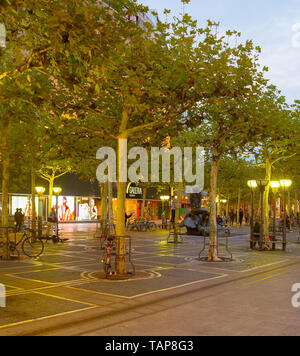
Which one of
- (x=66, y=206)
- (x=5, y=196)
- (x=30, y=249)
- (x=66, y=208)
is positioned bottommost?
(x=30, y=249)

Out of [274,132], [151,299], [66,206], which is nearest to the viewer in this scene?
[151,299]

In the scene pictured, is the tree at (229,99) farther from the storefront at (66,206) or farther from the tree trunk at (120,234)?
the storefront at (66,206)

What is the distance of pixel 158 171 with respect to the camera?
1416 inches

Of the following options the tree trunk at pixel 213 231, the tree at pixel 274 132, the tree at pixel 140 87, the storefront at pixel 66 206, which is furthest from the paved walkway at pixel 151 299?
the storefront at pixel 66 206

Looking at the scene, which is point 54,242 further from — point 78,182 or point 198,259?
→ point 78,182

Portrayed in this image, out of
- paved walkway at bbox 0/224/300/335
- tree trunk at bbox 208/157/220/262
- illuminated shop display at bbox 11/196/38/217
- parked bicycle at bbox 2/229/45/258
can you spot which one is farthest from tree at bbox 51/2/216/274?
illuminated shop display at bbox 11/196/38/217

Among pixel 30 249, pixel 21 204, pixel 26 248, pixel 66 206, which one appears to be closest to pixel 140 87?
pixel 26 248

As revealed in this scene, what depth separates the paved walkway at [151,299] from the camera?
720 centimetres

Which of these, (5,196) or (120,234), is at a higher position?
(5,196)

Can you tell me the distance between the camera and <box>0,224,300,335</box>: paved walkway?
23.6 ft

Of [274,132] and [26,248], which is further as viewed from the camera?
[26,248]

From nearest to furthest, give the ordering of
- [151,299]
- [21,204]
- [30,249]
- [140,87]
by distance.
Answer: [151,299]
[140,87]
[30,249]
[21,204]

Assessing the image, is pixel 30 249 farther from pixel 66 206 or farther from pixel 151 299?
pixel 66 206

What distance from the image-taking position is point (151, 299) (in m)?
9.39
